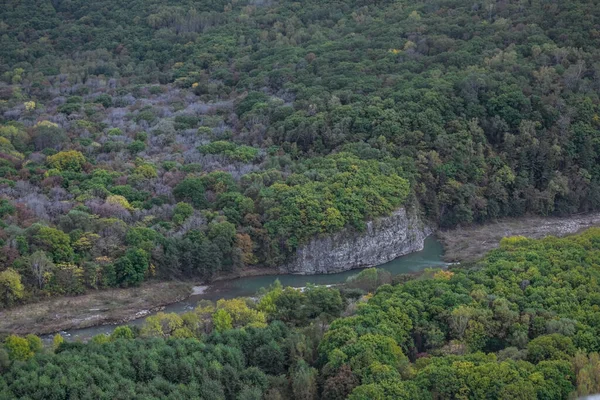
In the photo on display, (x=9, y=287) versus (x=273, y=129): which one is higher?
(x=273, y=129)

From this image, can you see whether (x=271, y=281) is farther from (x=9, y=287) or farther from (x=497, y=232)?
(x=497, y=232)

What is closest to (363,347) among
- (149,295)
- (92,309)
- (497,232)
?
(149,295)

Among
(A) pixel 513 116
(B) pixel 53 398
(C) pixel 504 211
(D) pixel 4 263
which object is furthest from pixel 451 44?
(B) pixel 53 398

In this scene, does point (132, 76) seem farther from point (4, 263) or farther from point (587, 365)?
point (587, 365)

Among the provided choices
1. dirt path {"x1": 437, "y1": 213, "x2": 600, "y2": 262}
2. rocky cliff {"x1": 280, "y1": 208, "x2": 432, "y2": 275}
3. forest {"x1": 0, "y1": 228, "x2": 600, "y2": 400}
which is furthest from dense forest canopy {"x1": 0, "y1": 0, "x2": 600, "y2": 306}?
forest {"x1": 0, "y1": 228, "x2": 600, "y2": 400}

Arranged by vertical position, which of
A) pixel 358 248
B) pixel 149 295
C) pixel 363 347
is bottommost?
pixel 149 295

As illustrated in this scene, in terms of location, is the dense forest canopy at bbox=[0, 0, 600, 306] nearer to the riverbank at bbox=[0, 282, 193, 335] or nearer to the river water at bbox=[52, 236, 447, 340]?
the riverbank at bbox=[0, 282, 193, 335]
